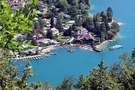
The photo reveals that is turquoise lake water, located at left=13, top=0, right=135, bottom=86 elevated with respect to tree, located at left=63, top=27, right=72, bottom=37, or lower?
lower

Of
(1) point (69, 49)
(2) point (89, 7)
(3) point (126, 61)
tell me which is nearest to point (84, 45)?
(1) point (69, 49)

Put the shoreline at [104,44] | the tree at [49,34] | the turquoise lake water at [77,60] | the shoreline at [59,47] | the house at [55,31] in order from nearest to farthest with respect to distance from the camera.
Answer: the turquoise lake water at [77,60] → the shoreline at [59,47] → the shoreline at [104,44] → the tree at [49,34] → the house at [55,31]

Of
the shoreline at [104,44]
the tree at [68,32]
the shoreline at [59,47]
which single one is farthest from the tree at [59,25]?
the shoreline at [104,44]

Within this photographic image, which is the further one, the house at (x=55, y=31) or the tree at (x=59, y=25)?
the tree at (x=59, y=25)

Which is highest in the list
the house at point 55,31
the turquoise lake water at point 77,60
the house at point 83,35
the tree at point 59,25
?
the tree at point 59,25

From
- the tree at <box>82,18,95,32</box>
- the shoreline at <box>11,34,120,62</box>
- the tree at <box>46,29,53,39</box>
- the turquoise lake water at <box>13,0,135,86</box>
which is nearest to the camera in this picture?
the turquoise lake water at <box>13,0,135,86</box>

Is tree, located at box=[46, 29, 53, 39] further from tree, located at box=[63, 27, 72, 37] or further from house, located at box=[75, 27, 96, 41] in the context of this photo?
house, located at box=[75, 27, 96, 41]

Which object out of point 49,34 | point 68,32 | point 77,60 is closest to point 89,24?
point 68,32

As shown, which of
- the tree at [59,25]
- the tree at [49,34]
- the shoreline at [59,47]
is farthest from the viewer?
the tree at [59,25]

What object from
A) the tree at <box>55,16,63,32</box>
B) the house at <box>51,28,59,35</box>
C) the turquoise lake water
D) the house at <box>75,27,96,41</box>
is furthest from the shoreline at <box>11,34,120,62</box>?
the tree at <box>55,16,63,32</box>

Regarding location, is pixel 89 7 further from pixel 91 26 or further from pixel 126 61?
pixel 126 61

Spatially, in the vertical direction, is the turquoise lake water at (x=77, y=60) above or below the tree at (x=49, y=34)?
below

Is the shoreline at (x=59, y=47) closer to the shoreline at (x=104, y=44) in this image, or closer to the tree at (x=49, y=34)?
the shoreline at (x=104, y=44)
